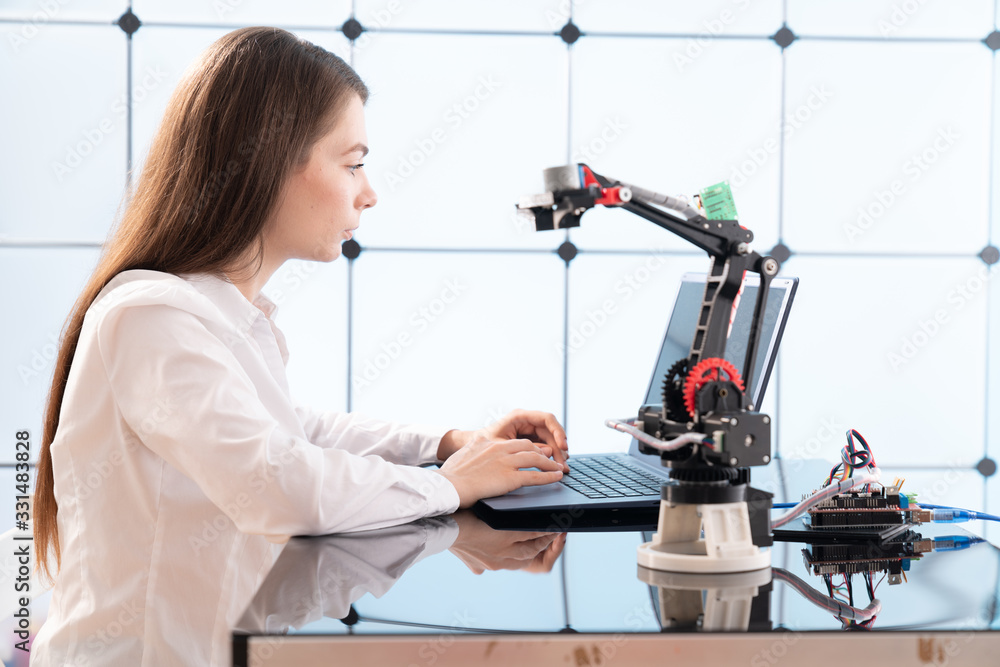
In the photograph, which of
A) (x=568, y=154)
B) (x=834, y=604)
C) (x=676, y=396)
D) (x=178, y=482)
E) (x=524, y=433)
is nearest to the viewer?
(x=834, y=604)

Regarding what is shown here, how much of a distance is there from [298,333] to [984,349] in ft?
6.48

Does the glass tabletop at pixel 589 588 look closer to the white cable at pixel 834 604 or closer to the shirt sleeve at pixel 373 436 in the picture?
the white cable at pixel 834 604

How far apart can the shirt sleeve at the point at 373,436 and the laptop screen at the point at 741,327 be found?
1.10ft

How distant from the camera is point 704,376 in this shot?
0.72 m

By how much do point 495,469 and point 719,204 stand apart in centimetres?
42

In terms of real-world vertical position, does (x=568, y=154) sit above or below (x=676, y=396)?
above

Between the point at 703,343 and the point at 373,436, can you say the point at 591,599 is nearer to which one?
the point at 703,343

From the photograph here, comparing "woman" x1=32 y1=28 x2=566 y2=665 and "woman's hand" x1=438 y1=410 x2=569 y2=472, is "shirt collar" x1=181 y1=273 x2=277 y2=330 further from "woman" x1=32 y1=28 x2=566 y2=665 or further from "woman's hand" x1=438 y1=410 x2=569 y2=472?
"woman's hand" x1=438 y1=410 x2=569 y2=472

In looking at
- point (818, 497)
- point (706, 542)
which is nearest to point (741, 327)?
point (818, 497)

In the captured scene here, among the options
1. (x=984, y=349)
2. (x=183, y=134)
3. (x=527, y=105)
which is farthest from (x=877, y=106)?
(x=183, y=134)

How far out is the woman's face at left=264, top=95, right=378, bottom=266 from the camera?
113cm

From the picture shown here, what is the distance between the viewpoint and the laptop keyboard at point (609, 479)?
3.32 feet

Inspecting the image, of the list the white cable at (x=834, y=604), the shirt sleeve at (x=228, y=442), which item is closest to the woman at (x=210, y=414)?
the shirt sleeve at (x=228, y=442)

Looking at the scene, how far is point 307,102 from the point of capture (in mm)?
1113
